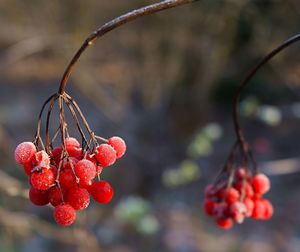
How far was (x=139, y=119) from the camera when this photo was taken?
632 cm

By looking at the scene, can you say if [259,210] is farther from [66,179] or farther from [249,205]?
[66,179]

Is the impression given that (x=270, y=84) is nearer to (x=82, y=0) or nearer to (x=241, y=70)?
(x=241, y=70)

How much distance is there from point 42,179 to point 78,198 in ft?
0.28

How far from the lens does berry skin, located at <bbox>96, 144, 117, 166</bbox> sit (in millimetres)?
947

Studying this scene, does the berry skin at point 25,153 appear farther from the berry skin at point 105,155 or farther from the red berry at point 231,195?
the red berry at point 231,195

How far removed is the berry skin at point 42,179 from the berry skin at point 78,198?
0.05 metres

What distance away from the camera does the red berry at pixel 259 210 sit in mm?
1401

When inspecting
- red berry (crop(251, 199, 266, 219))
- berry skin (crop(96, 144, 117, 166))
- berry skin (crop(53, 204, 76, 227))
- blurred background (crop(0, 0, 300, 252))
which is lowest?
blurred background (crop(0, 0, 300, 252))

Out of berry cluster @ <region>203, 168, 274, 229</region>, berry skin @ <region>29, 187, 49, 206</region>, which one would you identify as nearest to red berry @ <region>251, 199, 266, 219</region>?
berry cluster @ <region>203, 168, 274, 229</region>

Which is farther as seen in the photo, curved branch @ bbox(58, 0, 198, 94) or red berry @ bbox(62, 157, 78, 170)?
red berry @ bbox(62, 157, 78, 170)

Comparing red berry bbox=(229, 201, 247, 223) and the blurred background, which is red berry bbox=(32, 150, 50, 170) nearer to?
red berry bbox=(229, 201, 247, 223)

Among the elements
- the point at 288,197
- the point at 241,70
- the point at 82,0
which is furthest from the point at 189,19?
the point at 288,197

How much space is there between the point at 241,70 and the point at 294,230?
7.40ft

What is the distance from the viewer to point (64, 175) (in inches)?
37.7
